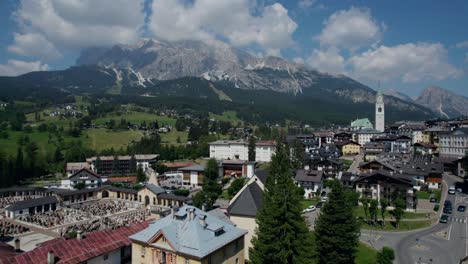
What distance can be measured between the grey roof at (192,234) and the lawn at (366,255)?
17897 millimetres

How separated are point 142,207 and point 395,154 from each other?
68.8 metres

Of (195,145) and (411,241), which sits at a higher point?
(195,145)

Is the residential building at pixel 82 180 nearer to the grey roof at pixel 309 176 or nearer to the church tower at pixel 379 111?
the grey roof at pixel 309 176

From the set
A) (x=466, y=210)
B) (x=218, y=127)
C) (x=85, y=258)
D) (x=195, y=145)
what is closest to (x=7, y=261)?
(x=85, y=258)

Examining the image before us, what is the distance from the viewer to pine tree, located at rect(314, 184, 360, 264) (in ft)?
95.0

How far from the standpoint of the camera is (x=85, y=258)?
25328 millimetres

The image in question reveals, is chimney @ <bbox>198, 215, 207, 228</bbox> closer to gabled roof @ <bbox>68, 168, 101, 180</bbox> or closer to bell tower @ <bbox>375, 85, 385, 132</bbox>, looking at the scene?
gabled roof @ <bbox>68, 168, 101, 180</bbox>

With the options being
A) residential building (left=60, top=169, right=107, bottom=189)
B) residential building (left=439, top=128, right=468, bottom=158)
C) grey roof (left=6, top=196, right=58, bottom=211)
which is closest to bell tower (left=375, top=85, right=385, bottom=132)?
residential building (left=439, top=128, right=468, bottom=158)

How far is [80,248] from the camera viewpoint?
2611cm

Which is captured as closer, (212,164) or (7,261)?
(7,261)

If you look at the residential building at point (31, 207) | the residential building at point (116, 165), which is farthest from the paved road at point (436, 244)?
the residential building at point (116, 165)

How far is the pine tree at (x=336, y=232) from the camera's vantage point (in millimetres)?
28953

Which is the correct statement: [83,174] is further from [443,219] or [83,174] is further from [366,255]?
[443,219]

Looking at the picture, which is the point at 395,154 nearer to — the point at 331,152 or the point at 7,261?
the point at 331,152
